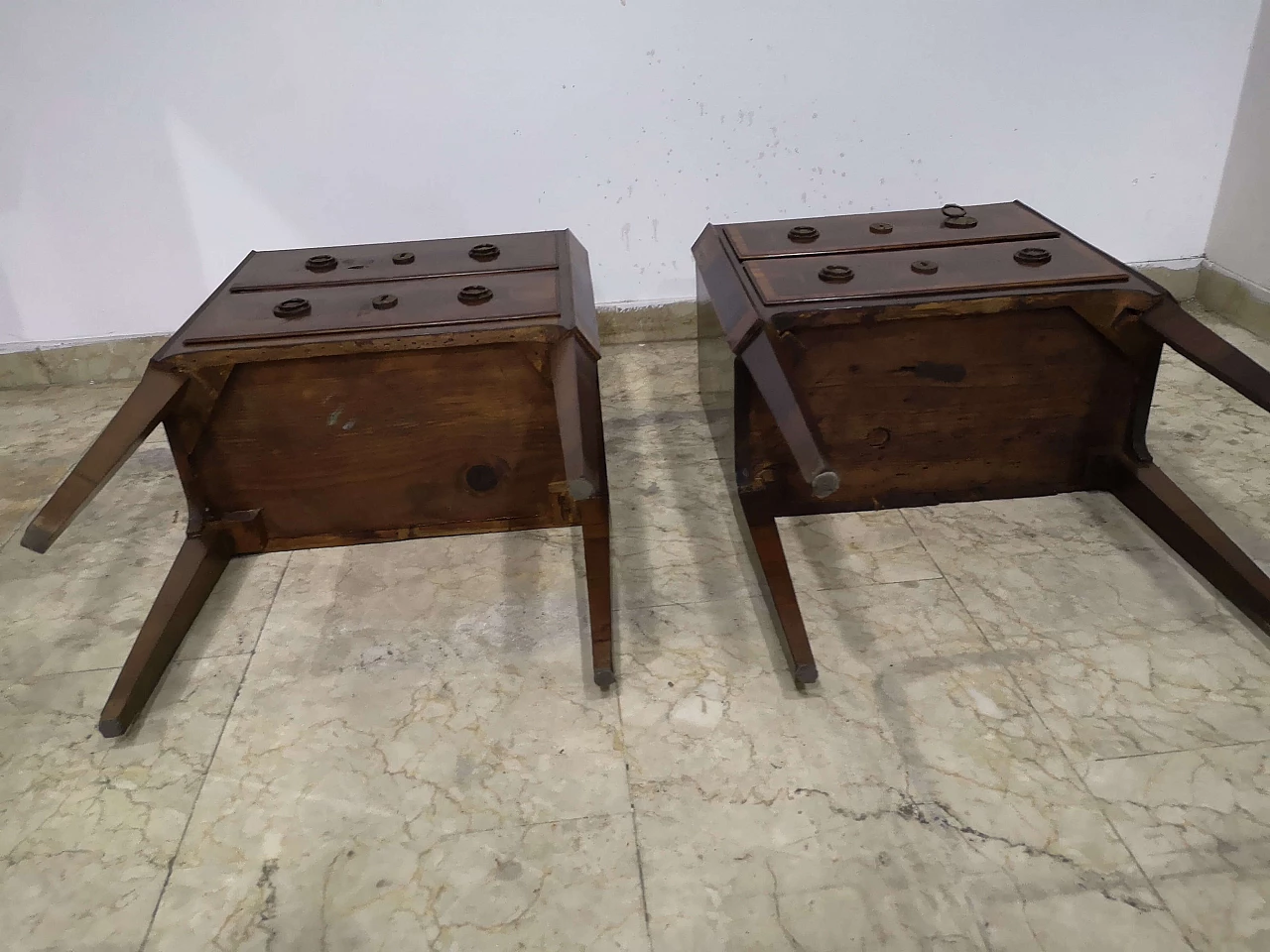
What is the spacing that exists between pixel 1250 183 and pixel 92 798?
10.9 ft

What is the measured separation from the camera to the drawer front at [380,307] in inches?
72.7

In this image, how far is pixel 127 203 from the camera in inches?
112

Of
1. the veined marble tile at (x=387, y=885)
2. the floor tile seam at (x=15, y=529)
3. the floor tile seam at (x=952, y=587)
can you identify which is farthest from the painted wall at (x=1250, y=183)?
the floor tile seam at (x=15, y=529)

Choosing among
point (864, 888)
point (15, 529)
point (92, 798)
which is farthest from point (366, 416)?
point (864, 888)

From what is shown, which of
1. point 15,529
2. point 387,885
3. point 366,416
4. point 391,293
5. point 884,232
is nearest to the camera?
point 387,885

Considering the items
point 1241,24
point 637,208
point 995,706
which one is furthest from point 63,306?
point 1241,24

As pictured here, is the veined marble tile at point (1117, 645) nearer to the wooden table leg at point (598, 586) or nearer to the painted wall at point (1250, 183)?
the wooden table leg at point (598, 586)

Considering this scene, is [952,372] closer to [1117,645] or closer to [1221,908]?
[1117,645]

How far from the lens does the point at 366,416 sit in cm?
192

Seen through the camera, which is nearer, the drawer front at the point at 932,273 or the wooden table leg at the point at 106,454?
the wooden table leg at the point at 106,454

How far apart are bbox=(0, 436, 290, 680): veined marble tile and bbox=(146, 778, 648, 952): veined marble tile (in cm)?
49

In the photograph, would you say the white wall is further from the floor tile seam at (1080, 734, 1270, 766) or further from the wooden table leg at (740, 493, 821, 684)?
the floor tile seam at (1080, 734, 1270, 766)

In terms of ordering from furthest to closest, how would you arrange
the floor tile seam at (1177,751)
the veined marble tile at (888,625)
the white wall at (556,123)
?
1. the white wall at (556,123)
2. the veined marble tile at (888,625)
3. the floor tile seam at (1177,751)

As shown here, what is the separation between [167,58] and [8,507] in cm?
129
